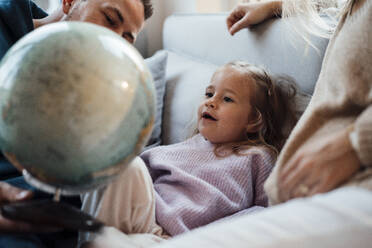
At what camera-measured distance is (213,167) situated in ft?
3.90

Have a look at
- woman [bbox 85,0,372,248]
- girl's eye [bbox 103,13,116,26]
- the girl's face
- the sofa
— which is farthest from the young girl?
girl's eye [bbox 103,13,116,26]

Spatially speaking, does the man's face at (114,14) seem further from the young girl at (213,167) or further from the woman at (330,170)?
the woman at (330,170)

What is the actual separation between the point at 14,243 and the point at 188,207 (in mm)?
462

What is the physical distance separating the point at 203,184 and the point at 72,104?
0.60m

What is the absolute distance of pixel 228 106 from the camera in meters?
1.31

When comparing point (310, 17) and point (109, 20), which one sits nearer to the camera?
point (310, 17)

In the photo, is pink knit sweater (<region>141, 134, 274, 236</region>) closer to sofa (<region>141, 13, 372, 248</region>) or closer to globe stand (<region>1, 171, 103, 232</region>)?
sofa (<region>141, 13, 372, 248</region>)

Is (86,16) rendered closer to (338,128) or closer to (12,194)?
(12,194)

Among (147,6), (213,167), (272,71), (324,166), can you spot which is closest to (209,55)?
(147,6)

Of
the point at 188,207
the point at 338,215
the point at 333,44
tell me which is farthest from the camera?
the point at 188,207

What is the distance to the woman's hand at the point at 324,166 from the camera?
0.69 meters

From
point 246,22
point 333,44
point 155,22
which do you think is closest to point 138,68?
point 333,44

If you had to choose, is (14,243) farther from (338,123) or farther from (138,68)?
(338,123)

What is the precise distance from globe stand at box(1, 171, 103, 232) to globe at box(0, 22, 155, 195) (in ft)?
0.16
